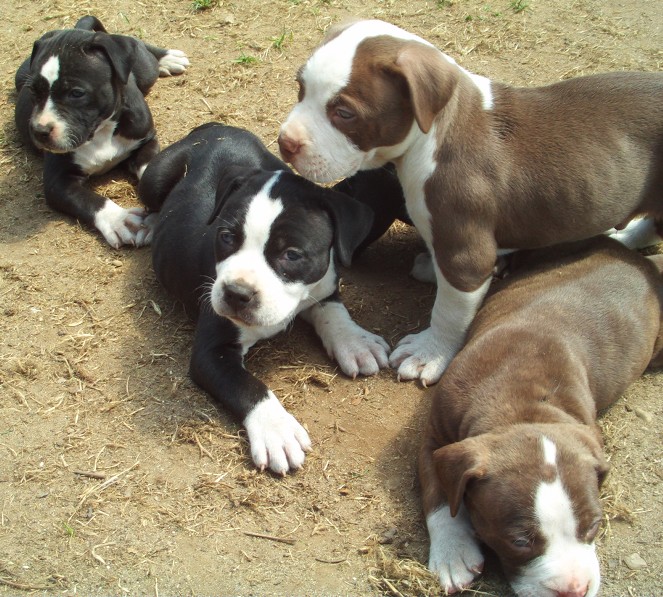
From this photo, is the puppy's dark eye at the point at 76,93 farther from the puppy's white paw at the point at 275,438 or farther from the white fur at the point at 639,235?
the white fur at the point at 639,235

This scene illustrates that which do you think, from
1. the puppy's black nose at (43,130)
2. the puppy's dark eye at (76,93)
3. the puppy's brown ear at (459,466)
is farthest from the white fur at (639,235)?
the puppy's black nose at (43,130)

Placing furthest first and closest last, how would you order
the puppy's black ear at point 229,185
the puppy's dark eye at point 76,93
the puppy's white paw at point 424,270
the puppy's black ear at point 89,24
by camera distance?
the puppy's black ear at point 89,24, the puppy's dark eye at point 76,93, the puppy's white paw at point 424,270, the puppy's black ear at point 229,185

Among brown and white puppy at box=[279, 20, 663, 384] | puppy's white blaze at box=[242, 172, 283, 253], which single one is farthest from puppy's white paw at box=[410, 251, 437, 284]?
puppy's white blaze at box=[242, 172, 283, 253]

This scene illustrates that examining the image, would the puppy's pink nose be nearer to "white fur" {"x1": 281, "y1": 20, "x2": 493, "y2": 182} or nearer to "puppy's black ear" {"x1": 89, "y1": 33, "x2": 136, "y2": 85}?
"white fur" {"x1": 281, "y1": 20, "x2": 493, "y2": 182}

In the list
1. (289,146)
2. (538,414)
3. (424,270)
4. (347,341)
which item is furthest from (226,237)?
(538,414)

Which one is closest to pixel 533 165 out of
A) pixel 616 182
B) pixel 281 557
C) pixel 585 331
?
pixel 616 182

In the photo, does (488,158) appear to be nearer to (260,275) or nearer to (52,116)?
(260,275)

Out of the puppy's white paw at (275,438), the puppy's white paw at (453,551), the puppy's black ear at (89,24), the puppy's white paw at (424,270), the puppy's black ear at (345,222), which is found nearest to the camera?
the puppy's white paw at (453,551)
